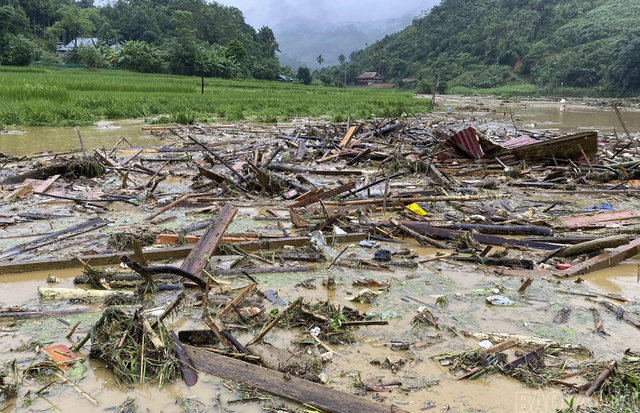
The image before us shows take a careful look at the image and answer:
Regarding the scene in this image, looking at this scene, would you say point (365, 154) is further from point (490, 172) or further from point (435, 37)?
point (435, 37)

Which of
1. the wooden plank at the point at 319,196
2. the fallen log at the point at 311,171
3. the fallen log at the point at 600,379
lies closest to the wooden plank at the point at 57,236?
the wooden plank at the point at 319,196

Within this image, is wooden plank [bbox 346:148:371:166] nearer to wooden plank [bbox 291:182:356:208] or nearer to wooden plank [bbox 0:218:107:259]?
wooden plank [bbox 291:182:356:208]

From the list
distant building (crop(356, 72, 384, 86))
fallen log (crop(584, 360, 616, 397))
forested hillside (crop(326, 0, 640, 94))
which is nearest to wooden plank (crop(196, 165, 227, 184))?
fallen log (crop(584, 360, 616, 397))

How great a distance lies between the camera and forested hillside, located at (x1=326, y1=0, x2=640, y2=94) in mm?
63438

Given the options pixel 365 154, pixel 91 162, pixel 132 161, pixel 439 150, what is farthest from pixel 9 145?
pixel 439 150

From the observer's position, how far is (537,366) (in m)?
2.62

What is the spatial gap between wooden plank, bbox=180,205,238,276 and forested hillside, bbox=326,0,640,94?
229ft

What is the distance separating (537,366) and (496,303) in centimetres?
85

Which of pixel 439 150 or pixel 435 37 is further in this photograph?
pixel 435 37

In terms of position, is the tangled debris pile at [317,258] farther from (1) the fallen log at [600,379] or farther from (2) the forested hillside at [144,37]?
(2) the forested hillside at [144,37]

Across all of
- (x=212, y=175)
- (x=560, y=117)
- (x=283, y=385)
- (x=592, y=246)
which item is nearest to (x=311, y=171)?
(x=212, y=175)

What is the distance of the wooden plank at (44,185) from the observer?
6484mm

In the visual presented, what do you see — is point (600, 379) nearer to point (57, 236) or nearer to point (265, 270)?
point (265, 270)

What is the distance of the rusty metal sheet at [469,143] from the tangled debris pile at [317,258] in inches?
33.9
